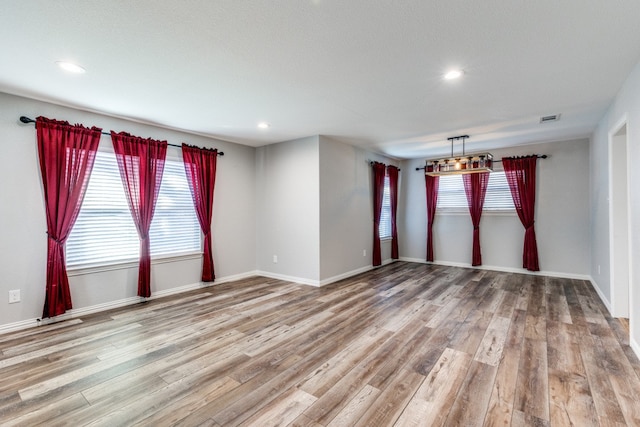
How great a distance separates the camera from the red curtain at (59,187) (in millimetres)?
3276

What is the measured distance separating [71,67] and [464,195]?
667 centimetres

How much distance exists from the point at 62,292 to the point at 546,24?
5.12 m

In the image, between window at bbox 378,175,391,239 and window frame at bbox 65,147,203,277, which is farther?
window at bbox 378,175,391,239

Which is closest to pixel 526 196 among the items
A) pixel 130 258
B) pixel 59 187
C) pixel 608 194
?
pixel 608 194

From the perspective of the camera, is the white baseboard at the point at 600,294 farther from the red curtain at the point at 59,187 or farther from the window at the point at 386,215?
the red curtain at the point at 59,187

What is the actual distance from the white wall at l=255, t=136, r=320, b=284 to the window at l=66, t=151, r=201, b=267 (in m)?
1.39

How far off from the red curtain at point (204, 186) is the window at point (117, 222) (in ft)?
0.42

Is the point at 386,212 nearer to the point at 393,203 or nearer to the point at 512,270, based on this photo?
the point at 393,203

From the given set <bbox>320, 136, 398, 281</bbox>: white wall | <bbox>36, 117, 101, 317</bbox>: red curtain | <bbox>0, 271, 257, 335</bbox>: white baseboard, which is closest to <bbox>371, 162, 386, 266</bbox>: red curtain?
<bbox>320, 136, 398, 281</bbox>: white wall

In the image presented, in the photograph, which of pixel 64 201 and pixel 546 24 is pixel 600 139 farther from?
pixel 64 201

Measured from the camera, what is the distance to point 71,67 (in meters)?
2.54

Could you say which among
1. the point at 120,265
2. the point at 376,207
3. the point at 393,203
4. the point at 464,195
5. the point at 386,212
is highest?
the point at 464,195

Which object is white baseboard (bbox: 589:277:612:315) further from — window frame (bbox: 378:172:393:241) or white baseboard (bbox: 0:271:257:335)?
white baseboard (bbox: 0:271:257:335)

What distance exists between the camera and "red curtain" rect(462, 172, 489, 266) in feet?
20.1
